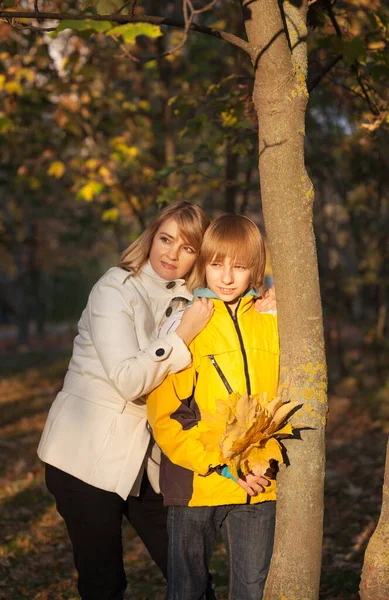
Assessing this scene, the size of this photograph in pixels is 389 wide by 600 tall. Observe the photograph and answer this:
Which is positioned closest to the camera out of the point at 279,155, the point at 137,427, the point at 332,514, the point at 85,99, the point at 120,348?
the point at 279,155

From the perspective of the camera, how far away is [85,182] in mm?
9016

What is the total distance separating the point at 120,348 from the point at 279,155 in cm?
97

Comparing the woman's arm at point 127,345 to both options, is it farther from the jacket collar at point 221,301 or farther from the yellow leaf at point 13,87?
the yellow leaf at point 13,87

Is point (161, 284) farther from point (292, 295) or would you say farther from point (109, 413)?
point (292, 295)

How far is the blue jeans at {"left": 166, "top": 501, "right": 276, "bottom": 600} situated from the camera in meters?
2.86

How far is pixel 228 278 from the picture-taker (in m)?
2.89

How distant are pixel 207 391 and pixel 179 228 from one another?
0.75m

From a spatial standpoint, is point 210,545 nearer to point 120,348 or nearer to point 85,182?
point 120,348

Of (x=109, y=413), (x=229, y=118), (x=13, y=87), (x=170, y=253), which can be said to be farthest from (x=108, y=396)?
(x=13, y=87)

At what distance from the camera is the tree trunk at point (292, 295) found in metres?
2.67

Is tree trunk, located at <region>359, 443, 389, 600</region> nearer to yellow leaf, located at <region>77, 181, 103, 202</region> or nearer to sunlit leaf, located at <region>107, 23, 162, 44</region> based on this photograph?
sunlit leaf, located at <region>107, 23, 162, 44</region>

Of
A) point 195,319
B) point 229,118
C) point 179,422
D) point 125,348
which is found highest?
point 229,118

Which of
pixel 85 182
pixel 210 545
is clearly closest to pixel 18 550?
pixel 210 545

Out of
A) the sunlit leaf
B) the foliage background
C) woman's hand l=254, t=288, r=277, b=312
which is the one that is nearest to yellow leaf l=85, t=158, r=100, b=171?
the foliage background
